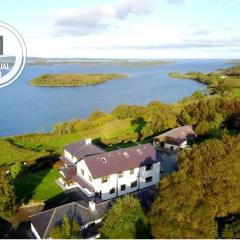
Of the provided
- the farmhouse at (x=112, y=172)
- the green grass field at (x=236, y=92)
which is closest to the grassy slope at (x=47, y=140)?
the farmhouse at (x=112, y=172)

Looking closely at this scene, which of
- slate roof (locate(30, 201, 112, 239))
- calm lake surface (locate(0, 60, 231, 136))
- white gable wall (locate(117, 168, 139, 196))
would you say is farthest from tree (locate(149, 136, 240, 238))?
calm lake surface (locate(0, 60, 231, 136))

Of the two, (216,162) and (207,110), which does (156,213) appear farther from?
(207,110)

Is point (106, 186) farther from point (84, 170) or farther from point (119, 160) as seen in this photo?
point (119, 160)

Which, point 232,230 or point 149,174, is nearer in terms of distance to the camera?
point 232,230

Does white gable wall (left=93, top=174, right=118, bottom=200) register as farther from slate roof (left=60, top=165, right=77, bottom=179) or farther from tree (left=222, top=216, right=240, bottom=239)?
tree (left=222, top=216, right=240, bottom=239)

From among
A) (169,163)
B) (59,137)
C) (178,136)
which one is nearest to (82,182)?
(169,163)

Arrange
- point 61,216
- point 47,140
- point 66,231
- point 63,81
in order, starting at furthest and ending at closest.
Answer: point 63,81
point 47,140
point 61,216
point 66,231
